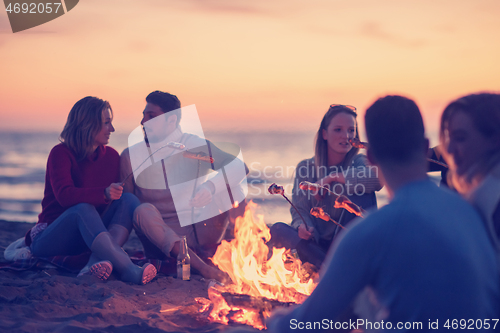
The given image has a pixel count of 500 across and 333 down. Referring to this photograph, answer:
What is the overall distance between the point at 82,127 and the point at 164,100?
0.89 meters

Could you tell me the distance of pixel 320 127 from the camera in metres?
4.74

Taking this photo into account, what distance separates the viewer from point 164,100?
15.8 ft

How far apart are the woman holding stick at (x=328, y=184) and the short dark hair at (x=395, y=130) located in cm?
271

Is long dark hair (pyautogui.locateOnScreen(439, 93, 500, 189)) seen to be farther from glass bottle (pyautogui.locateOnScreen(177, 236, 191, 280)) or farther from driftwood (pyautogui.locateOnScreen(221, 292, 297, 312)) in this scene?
glass bottle (pyautogui.locateOnScreen(177, 236, 191, 280))

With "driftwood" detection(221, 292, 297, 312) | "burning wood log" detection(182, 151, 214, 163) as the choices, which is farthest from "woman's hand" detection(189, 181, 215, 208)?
"driftwood" detection(221, 292, 297, 312)

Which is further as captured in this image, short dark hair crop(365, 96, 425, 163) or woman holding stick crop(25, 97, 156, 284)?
woman holding stick crop(25, 97, 156, 284)

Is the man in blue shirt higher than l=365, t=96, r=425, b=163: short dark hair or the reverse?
the reverse

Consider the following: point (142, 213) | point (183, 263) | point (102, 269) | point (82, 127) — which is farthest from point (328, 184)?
point (82, 127)

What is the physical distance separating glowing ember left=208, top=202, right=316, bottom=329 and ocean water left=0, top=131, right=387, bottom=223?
15.8 feet

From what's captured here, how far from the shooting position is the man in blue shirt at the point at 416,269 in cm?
126

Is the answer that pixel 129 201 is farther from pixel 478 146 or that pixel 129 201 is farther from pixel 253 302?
pixel 478 146

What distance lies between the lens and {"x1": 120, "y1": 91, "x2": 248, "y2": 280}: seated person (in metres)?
4.81

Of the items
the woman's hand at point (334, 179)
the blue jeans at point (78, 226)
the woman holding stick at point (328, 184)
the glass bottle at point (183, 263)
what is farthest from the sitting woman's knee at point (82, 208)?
the woman's hand at point (334, 179)

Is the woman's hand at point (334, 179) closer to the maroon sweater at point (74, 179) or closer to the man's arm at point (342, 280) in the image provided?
the maroon sweater at point (74, 179)
